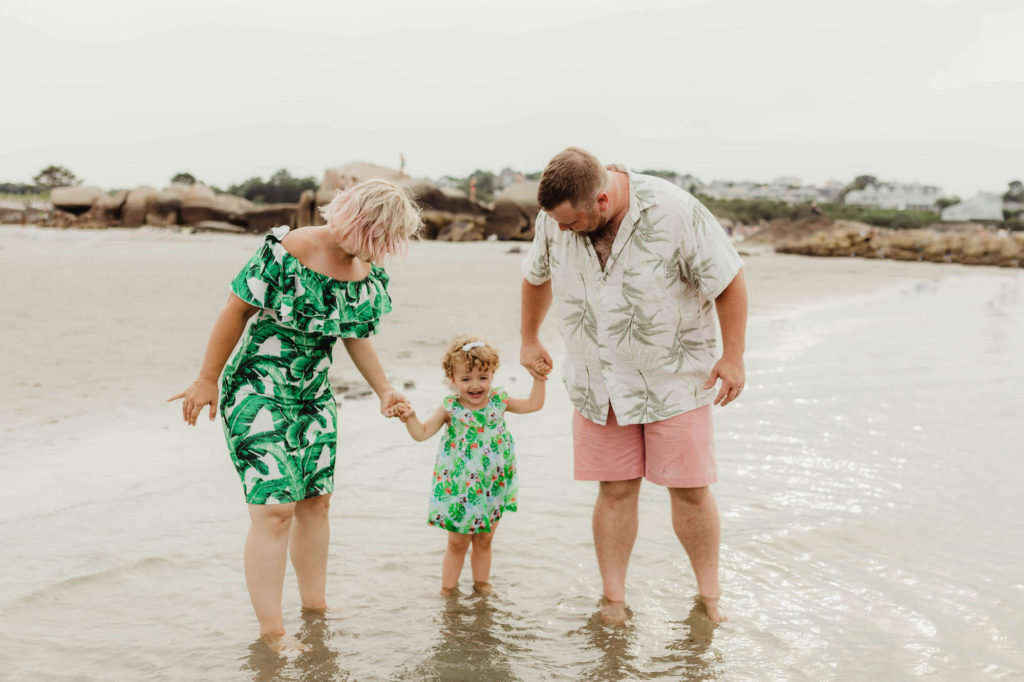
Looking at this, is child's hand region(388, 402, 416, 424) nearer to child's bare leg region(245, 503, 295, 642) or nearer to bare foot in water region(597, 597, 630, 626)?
child's bare leg region(245, 503, 295, 642)

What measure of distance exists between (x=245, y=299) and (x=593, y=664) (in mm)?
1857

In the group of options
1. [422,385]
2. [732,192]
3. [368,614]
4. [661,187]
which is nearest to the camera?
[661,187]

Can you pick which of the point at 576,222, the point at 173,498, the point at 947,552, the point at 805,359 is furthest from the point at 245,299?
the point at 805,359

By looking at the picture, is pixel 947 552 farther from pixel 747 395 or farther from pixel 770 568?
pixel 747 395

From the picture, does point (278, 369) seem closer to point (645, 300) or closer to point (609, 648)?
point (645, 300)

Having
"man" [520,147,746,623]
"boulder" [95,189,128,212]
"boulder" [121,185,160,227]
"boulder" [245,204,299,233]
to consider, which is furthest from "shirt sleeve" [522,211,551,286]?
"boulder" [95,189,128,212]

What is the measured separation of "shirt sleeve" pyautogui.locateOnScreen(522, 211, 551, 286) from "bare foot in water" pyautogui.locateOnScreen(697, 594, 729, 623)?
153 centimetres

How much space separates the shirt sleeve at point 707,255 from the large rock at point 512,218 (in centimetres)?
2767

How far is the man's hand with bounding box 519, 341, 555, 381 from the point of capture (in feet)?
12.8

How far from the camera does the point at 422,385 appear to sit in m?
7.78

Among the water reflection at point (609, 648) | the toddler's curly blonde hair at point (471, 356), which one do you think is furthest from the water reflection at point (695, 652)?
the toddler's curly blonde hair at point (471, 356)

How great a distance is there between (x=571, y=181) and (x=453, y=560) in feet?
5.75

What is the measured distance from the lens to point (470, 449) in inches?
150

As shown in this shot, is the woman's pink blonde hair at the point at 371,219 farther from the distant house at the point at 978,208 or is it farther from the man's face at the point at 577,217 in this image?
the distant house at the point at 978,208
